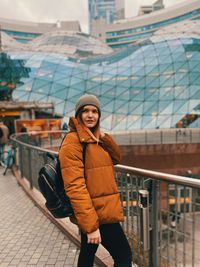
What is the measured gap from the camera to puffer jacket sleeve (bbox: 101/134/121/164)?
2.68 metres

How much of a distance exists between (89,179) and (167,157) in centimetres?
1681

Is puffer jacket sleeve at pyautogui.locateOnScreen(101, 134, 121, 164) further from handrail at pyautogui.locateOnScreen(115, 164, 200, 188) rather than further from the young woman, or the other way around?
handrail at pyautogui.locateOnScreen(115, 164, 200, 188)

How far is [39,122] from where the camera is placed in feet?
73.4

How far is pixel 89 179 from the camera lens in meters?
2.48

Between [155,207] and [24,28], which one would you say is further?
[24,28]

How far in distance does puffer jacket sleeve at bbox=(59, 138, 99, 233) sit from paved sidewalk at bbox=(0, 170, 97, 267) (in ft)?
6.42

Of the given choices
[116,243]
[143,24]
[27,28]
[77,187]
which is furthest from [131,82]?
Result: [27,28]

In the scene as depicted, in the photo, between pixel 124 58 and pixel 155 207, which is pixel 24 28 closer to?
pixel 124 58

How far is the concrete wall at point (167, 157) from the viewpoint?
18.5 metres

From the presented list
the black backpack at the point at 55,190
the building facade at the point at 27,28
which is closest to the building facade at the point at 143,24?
the building facade at the point at 27,28

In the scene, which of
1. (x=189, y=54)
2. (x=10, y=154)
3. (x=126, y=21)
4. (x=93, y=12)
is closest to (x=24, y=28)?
(x=126, y=21)

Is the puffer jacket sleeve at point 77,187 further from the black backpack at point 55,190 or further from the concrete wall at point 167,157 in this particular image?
the concrete wall at point 167,157

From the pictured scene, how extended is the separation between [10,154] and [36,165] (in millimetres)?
4330

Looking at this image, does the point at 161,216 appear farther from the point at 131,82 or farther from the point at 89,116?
the point at 131,82
